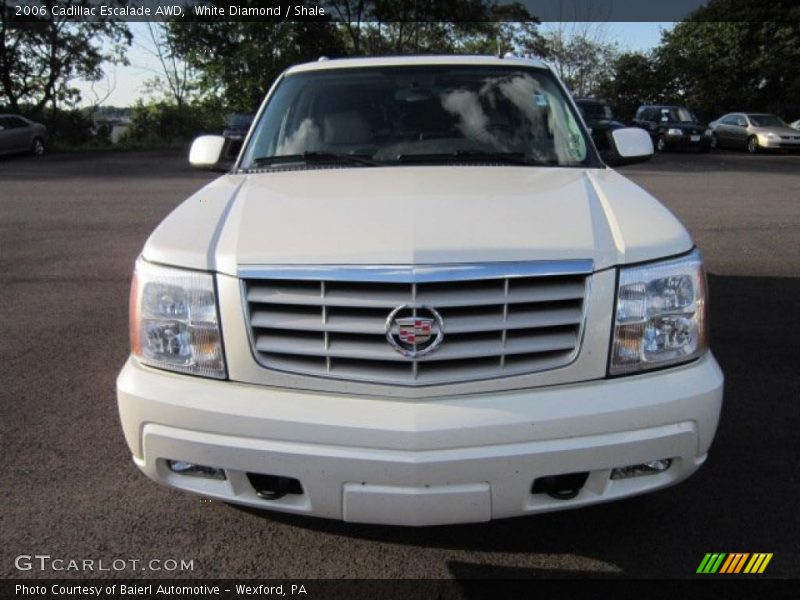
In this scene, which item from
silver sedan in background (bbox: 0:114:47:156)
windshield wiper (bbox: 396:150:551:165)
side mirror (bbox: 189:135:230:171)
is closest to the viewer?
windshield wiper (bbox: 396:150:551:165)

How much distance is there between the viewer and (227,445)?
92.6 inches

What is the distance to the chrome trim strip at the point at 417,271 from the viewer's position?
2.32 m

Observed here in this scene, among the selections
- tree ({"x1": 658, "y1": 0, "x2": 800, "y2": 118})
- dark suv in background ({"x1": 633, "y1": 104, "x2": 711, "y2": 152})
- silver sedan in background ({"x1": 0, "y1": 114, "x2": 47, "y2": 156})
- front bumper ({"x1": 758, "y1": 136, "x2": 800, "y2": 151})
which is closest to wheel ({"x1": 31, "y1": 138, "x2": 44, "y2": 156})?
silver sedan in background ({"x1": 0, "y1": 114, "x2": 47, "y2": 156})

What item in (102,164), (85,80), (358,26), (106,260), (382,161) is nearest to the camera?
(382,161)

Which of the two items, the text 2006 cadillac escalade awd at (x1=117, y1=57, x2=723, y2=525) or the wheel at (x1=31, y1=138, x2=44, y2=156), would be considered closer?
the text 2006 cadillac escalade awd at (x1=117, y1=57, x2=723, y2=525)

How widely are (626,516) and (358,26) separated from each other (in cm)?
3981

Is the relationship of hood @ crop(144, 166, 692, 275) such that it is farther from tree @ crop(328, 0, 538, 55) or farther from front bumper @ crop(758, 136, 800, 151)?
tree @ crop(328, 0, 538, 55)

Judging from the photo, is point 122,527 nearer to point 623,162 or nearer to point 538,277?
point 538,277

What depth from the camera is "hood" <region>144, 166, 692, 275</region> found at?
2422mm

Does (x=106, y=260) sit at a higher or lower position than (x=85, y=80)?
lower

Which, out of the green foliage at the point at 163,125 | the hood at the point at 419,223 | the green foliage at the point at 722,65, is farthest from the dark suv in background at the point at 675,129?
the hood at the point at 419,223

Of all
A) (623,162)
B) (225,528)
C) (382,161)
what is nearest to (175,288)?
(225,528)

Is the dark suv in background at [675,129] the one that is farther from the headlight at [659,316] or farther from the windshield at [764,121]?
the headlight at [659,316]

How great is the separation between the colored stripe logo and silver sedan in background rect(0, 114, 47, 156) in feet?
83.1
